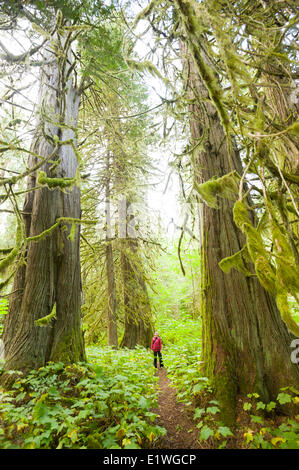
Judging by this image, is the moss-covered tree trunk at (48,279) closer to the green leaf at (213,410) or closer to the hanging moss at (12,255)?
the hanging moss at (12,255)

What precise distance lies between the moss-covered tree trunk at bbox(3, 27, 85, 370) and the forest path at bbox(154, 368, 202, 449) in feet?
→ 5.23

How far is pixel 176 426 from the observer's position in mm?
3330

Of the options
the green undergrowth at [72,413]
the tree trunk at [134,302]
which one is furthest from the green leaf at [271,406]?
the tree trunk at [134,302]

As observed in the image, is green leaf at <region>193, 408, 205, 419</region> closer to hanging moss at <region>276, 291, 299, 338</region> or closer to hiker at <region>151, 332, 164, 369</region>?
hanging moss at <region>276, 291, 299, 338</region>

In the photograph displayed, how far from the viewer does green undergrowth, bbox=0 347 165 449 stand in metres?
2.37

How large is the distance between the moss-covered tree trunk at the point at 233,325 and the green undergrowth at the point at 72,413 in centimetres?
119

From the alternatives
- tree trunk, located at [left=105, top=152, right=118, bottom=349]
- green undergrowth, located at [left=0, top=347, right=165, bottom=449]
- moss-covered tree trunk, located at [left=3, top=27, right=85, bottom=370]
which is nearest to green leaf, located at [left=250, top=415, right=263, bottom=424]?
green undergrowth, located at [left=0, top=347, right=165, bottom=449]

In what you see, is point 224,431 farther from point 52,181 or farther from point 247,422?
point 52,181

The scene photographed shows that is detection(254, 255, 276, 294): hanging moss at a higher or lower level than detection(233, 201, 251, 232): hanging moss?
lower

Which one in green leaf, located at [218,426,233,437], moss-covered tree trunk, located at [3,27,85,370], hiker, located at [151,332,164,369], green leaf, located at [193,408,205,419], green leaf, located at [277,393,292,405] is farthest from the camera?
hiker, located at [151,332,164,369]

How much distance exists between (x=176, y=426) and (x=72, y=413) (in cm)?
155
